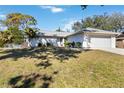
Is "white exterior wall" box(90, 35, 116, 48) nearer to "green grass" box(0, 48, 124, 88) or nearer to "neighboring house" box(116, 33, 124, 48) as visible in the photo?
"neighboring house" box(116, 33, 124, 48)

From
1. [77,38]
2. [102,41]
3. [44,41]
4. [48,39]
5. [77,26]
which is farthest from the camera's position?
[77,26]

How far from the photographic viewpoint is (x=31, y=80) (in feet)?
28.3

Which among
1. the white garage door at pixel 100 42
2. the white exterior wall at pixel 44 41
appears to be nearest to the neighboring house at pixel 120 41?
the white garage door at pixel 100 42

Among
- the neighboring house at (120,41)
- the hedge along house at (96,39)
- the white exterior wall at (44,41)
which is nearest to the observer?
the hedge along house at (96,39)

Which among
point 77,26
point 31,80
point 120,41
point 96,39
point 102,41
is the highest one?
point 77,26

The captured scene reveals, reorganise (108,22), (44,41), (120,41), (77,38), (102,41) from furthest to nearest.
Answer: (108,22) → (44,41) → (120,41) → (77,38) → (102,41)

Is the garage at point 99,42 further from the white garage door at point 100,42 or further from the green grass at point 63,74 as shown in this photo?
the green grass at point 63,74

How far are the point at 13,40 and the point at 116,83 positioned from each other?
2396 cm

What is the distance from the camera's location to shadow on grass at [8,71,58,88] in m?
8.12

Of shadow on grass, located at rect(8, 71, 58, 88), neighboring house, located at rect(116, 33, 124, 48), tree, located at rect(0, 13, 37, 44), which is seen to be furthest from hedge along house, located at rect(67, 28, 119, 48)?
shadow on grass, located at rect(8, 71, 58, 88)

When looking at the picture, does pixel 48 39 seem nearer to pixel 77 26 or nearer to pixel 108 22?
pixel 108 22

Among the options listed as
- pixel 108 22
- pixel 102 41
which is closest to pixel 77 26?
pixel 108 22

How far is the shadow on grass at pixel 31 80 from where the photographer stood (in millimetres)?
8117

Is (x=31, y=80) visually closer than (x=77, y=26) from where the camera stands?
Yes
